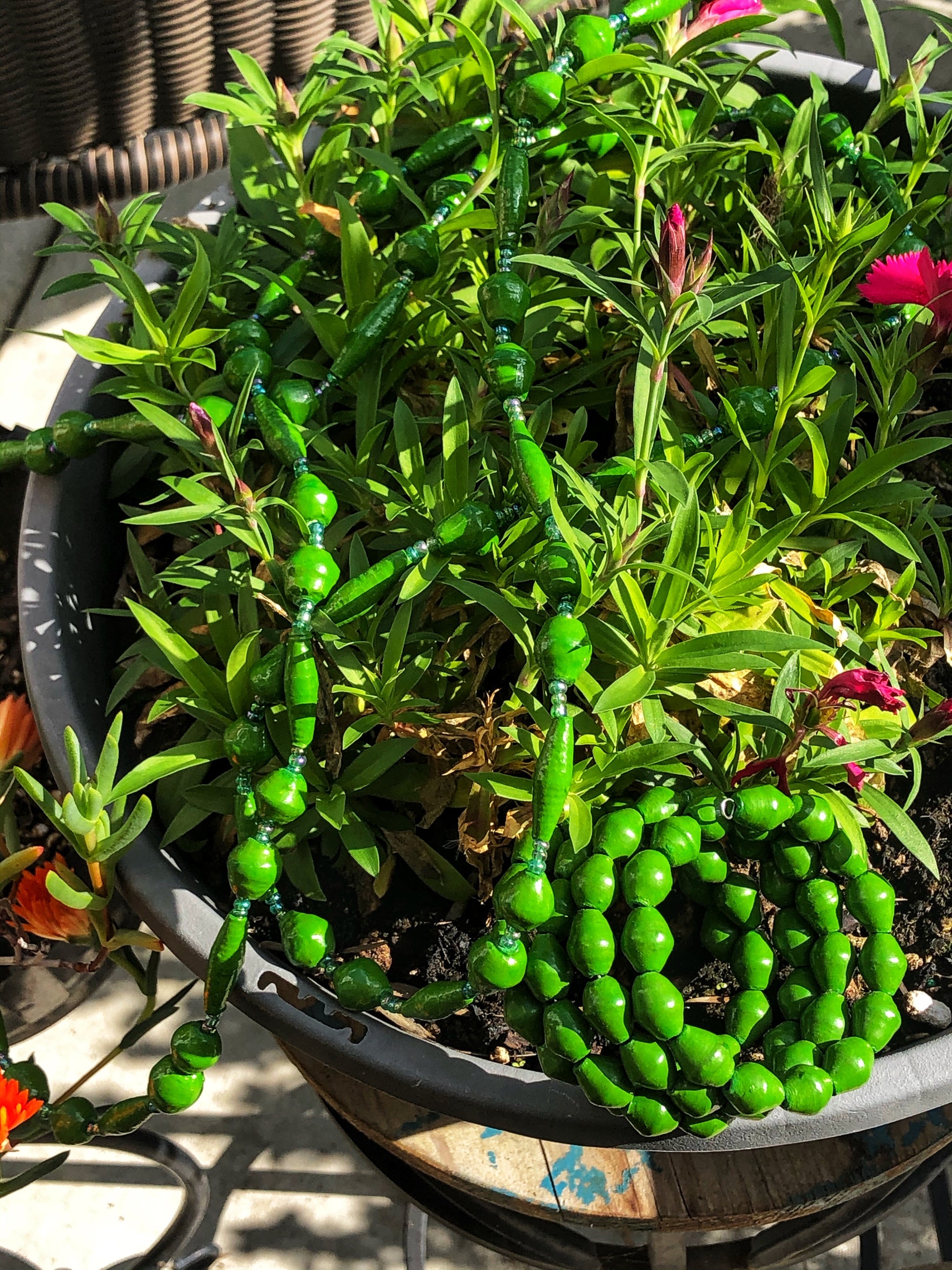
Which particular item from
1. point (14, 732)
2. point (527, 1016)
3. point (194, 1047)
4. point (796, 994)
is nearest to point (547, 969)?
point (527, 1016)

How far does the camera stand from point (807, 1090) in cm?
55

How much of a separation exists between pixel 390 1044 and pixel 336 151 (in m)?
0.68

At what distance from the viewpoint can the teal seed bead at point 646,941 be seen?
22.4 inches

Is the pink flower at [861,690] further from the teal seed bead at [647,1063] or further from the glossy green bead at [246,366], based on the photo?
the glossy green bead at [246,366]

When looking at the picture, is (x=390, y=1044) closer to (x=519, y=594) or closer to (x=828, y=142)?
(x=519, y=594)

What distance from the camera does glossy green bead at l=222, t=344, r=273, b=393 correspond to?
0.76 metres

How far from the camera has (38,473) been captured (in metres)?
0.86

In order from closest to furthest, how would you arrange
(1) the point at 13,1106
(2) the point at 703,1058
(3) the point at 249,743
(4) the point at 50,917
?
(2) the point at 703,1058, (3) the point at 249,743, (1) the point at 13,1106, (4) the point at 50,917

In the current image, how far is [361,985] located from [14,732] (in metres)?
0.47

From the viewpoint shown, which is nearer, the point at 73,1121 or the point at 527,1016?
the point at 527,1016

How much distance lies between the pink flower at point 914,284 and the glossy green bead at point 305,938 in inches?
20.5

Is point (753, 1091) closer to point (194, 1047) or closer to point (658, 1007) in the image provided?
point (658, 1007)

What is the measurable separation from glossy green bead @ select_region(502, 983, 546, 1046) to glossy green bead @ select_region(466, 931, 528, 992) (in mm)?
24

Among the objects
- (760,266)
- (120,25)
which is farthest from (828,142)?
(120,25)
